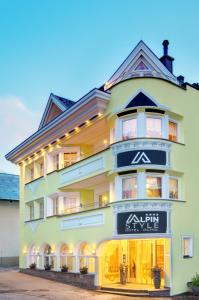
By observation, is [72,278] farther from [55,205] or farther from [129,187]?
[129,187]

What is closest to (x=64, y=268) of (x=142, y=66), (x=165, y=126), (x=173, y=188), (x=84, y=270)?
(x=84, y=270)

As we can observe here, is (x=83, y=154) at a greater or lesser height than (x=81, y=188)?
greater

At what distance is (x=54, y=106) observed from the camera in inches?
1238

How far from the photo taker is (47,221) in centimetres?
3041

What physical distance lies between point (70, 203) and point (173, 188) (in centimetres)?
882

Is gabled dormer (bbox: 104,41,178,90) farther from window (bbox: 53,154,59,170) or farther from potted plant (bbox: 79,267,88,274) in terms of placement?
potted plant (bbox: 79,267,88,274)

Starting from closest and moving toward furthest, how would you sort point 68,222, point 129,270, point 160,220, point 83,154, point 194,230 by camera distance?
point 160,220, point 194,230, point 129,270, point 68,222, point 83,154

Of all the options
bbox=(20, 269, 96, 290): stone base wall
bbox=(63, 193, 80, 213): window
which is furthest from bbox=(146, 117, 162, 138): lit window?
bbox=(63, 193, 80, 213): window

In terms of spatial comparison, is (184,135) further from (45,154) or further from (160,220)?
(45,154)

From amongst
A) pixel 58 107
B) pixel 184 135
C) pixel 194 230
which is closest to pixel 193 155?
pixel 184 135

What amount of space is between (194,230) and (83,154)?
9529 millimetres

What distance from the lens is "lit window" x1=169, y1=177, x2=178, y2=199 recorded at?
2294 cm

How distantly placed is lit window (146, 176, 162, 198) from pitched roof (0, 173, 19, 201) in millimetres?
22923

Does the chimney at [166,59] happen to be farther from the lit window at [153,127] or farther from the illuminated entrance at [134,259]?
the illuminated entrance at [134,259]
